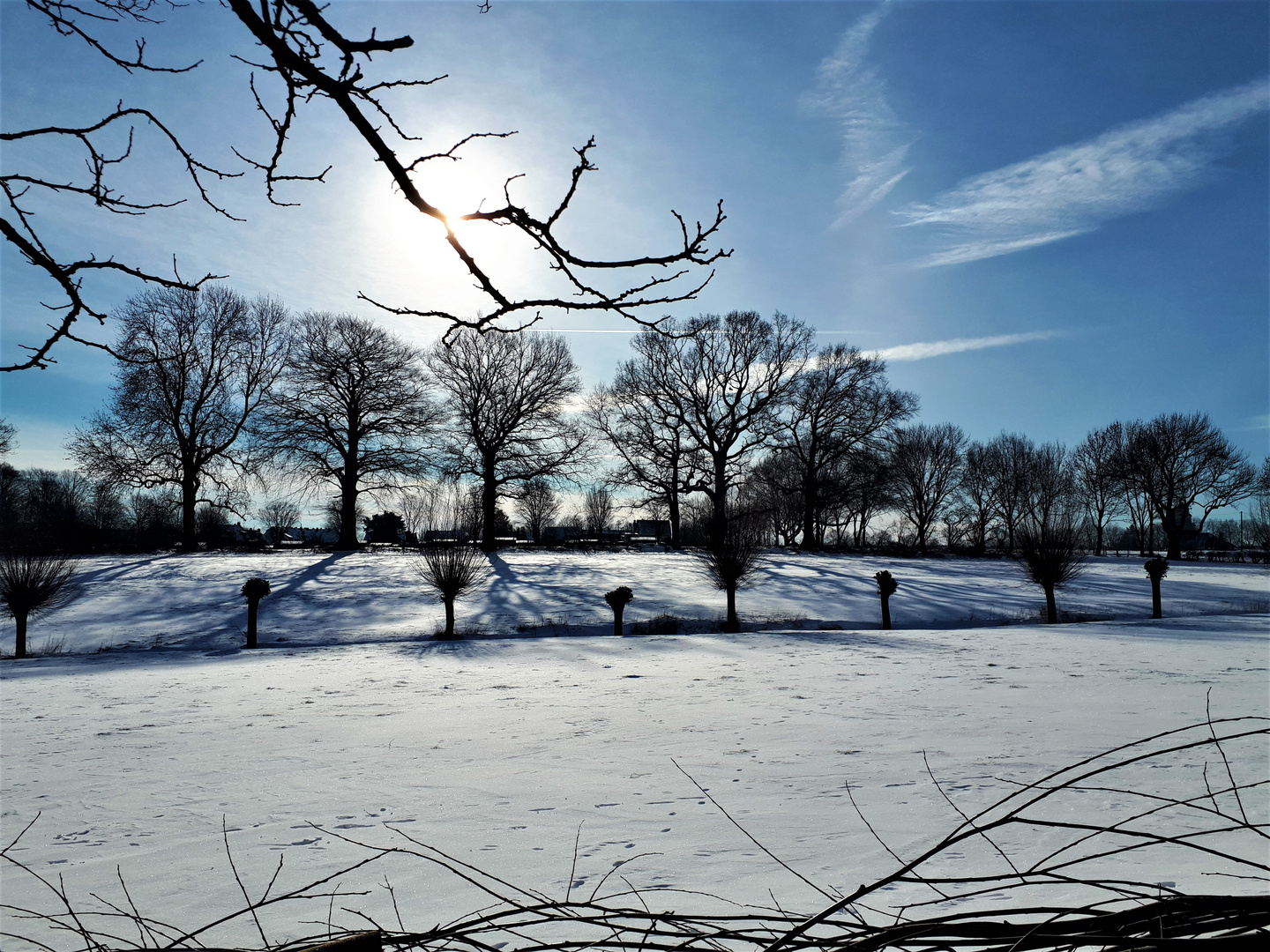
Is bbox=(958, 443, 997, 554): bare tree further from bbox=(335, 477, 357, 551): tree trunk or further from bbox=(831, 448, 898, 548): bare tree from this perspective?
bbox=(335, 477, 357, 551): tree trunk

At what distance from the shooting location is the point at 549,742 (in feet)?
22.4

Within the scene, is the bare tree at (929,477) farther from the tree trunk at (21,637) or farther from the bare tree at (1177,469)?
the tree trunk at (21,637)

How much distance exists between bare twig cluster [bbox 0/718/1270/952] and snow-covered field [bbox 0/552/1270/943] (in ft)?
0.58

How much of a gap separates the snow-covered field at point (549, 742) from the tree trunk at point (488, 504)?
15.3 m

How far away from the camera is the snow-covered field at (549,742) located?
4098 millimetres

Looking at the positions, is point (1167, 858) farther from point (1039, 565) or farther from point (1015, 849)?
point (1039, 565)

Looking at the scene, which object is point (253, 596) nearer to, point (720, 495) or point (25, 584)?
point (25, 584)

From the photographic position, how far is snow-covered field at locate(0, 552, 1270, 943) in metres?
4.10

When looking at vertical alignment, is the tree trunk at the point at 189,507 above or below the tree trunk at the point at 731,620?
above

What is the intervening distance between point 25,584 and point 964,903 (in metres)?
18.0

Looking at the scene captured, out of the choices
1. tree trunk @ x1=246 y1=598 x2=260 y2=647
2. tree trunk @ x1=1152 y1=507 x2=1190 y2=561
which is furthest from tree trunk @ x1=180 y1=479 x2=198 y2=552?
tree trunk @ x1=1152 y1=507 x2=1190 y2=561

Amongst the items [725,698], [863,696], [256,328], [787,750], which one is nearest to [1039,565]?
[863,696]

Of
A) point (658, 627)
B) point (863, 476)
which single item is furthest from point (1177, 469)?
point (658, 627)

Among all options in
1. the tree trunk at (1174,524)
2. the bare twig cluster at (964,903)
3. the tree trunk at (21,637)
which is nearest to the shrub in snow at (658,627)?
the bare twig cluster at (964,903)
